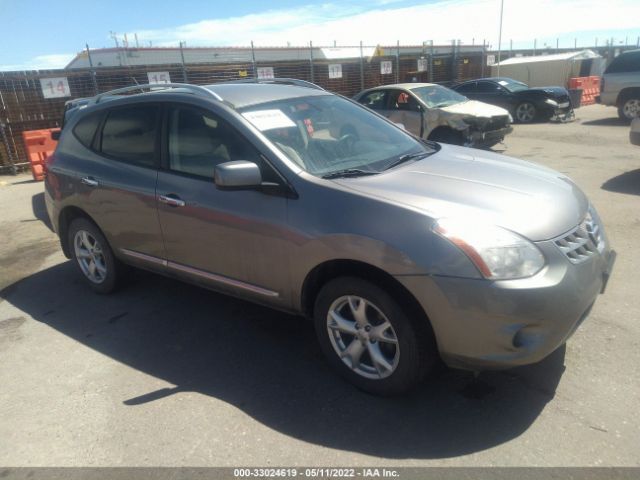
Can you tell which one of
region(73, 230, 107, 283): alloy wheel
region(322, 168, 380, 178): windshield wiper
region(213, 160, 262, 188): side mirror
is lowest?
region(73, 230, 107, 283): alloy wheel

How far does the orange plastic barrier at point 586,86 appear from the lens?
842 inches

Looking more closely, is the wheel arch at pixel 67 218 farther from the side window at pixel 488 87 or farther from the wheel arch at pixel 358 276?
the side window at pixel 488 87

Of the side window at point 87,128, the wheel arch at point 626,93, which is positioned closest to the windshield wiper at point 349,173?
the side window at point 87,128

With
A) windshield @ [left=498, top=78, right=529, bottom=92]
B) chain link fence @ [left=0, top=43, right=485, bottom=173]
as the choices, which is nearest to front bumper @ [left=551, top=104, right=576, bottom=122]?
windshield @ [left=498, top=78, right=529, bottom=92]

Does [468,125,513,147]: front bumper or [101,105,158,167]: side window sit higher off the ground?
[101,105,158,167]: side window

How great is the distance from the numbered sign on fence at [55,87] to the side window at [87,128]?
1001cm

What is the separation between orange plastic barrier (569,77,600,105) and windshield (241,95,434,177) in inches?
790

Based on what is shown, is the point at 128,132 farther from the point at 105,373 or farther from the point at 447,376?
the point at 447,376

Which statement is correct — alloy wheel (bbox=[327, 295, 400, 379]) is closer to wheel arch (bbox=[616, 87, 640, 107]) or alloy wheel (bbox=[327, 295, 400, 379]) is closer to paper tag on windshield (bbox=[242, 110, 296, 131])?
paper tag on windshield (bbox=[242, 110, 296, 131])

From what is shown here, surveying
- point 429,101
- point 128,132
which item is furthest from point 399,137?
point 429,101

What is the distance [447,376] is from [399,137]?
1919 millimetres

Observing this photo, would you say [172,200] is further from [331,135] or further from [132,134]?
[331,135]

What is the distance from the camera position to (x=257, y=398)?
3156mm

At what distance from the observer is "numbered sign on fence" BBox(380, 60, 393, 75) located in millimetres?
20656
